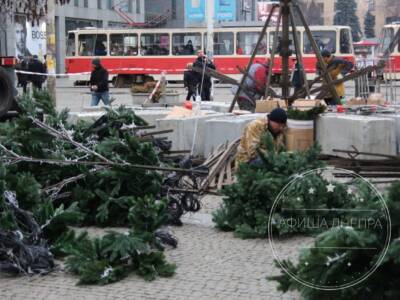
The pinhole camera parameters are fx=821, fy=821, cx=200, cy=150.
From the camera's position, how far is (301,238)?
809cm

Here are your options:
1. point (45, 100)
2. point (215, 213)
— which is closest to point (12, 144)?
point (45, 100)

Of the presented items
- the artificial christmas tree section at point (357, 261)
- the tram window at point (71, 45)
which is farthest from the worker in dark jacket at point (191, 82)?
the tram window at point (71, 45)

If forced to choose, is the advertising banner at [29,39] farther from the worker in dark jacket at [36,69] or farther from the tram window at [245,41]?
the tram window at [245,41]

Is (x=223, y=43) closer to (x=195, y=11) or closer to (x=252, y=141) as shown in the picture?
(x=195, y=11)

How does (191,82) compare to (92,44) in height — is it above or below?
below

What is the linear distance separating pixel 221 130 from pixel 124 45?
30.5 m

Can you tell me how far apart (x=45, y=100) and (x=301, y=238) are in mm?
3960

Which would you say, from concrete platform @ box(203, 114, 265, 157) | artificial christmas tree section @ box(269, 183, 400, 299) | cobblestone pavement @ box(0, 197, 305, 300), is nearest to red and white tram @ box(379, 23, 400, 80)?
concrete platform @ box(203, 114, 265, 157)

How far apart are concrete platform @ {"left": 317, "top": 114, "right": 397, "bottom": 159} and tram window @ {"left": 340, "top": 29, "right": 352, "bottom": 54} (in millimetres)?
29006

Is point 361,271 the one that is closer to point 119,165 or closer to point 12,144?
point 119,165

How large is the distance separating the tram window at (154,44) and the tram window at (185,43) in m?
0.42

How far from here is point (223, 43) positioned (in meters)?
42.3

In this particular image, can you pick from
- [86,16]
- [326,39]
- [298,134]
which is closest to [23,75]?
[326,39]

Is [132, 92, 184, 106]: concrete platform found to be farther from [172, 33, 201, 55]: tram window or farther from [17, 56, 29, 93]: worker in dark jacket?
[172, 33, 201, 55]: tram window
